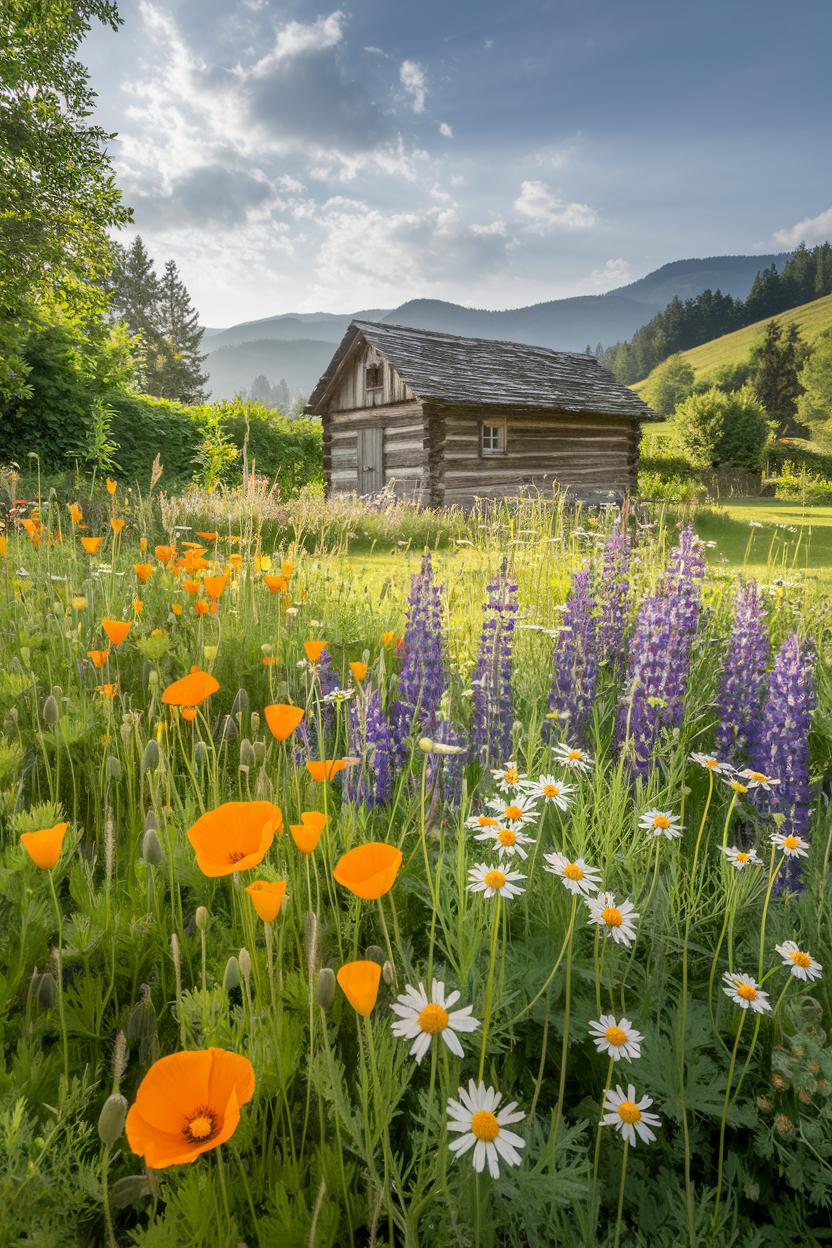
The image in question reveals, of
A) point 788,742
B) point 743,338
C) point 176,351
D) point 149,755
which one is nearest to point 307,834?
point 149,755

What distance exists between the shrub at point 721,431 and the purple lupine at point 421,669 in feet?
127

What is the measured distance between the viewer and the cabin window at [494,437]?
18891 mm

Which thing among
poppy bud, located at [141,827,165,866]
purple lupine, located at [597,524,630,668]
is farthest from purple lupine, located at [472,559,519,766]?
poppy bud, located at [141,827,165,866]

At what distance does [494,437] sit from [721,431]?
2439 cm

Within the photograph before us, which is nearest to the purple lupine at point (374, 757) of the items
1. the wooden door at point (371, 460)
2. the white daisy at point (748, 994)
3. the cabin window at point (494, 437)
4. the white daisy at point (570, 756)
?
the white daisy at point (570, 756)

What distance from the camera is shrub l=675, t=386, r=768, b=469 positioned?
124ft

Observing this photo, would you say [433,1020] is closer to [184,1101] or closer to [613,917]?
[184,1101]

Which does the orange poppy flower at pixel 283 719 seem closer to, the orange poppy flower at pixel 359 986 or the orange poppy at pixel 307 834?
the orange poppy at pixel 307 834

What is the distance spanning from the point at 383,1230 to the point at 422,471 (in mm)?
17613

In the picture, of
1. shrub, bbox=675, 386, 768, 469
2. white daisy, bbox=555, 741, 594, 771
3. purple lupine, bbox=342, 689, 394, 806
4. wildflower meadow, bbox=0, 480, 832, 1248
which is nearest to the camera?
wildflower meadow, bbox=0, 480, 832, 1248

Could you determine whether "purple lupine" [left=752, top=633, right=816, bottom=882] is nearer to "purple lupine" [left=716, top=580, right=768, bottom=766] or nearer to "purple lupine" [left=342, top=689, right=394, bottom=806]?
"purple lupine" [left=716, top=580, right=768, bottom=766]

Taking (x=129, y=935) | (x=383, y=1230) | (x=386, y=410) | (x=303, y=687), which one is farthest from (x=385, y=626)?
(x=386, y=410)

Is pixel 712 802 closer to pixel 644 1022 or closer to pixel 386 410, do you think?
pixel 644 1022

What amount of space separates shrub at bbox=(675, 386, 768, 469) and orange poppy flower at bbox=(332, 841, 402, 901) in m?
40.3
